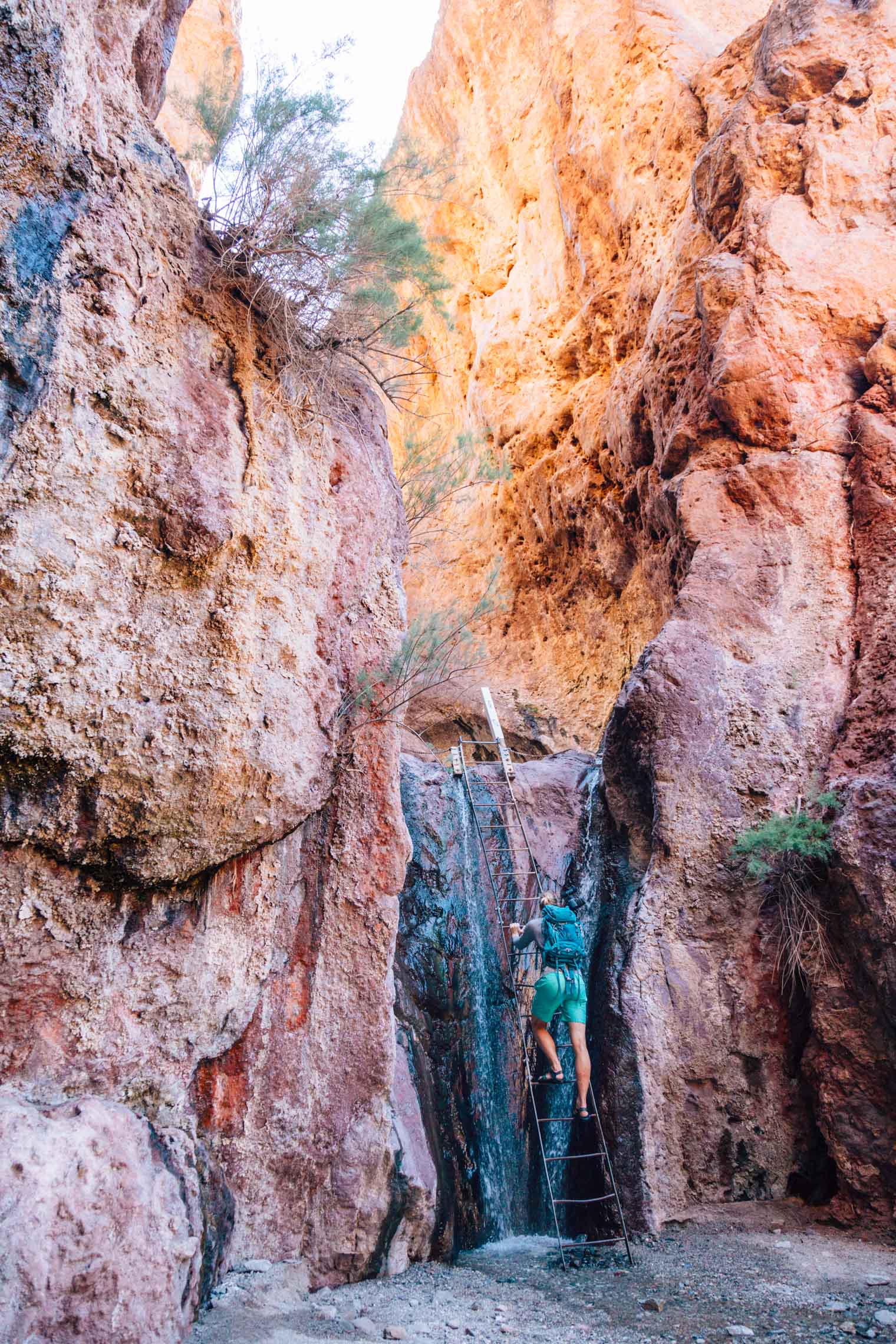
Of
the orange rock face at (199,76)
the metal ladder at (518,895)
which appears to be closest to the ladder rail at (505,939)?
the metal ladder at (518,895)

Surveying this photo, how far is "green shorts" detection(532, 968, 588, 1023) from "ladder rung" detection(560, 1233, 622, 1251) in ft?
4.66

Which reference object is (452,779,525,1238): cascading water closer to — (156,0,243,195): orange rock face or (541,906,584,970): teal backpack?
(541,906,584,970): teal backpack

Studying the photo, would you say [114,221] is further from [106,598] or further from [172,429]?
[106,598]

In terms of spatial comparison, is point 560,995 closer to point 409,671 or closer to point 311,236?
point 409,671

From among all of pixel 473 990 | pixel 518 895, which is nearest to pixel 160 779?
pixel 473 990

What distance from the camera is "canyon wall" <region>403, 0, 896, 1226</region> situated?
6.21 meters

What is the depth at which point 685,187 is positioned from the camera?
1117cm

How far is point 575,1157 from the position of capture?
20.9 feet

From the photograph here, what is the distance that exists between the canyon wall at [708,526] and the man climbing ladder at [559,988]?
282 millimetres

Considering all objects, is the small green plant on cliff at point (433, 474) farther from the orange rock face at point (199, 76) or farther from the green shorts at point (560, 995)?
the green shorts at point (560, 995)

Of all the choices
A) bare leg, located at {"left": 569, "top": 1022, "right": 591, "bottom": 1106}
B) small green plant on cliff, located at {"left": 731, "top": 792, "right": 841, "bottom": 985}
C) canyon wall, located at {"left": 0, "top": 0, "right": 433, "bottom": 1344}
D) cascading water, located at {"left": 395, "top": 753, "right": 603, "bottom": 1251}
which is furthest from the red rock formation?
small green plant on cliff, located at {"left": 731, "top": 792, "right": 841, "bottom": 985}

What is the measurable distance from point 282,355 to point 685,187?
7880 mm

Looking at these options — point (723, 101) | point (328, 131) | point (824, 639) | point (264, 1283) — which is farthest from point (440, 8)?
point (264, 1283)

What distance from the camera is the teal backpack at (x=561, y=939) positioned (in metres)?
6.61
